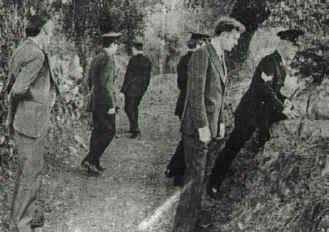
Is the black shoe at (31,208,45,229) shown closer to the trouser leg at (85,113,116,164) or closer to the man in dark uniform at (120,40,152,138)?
the trouser leg at (85,113,116,164)

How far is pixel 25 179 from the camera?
188 inches

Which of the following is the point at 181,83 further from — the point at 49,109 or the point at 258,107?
the point at 49,109

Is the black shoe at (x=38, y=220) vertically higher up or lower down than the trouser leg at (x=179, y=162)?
lower down

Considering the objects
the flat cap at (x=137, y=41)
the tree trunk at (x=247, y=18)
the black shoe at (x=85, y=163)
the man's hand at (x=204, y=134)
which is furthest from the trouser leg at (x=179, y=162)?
the flat cap at (x=137, y=41)

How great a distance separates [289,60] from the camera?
6.61m

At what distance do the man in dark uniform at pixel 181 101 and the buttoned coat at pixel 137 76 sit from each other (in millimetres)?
1749

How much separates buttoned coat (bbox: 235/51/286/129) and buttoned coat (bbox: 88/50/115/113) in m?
1.81

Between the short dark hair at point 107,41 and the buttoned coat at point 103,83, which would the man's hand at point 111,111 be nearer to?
A: the buttoned coat at point 103,83

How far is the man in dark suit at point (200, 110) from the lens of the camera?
442 centimetres

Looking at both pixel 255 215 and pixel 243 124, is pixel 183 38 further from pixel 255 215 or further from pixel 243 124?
pixel 255 215

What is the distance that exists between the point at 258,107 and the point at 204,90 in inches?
65.4

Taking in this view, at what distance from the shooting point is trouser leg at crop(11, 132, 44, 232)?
4.72 meters

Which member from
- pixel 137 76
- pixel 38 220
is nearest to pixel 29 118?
pixel 38 220

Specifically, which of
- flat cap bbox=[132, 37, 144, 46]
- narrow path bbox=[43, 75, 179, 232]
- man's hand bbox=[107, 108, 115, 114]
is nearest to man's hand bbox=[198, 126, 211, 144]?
narrow path bbox=[43, 75, 179, 232]
